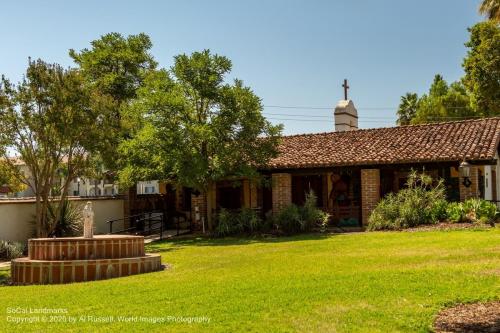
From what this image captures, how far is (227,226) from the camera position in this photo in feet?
65.7

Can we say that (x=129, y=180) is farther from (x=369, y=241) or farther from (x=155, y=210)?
(x=369, y=241)

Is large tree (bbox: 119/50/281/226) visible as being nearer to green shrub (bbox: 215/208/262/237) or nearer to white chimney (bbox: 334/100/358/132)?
green shrub (bbox: 215/208/262/237)

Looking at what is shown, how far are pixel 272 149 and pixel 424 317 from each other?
48.5 feet

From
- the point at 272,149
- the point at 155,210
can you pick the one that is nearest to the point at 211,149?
the point at 272,149

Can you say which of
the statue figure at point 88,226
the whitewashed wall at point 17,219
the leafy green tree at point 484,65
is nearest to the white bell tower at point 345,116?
the leafy green tree at point 484,65

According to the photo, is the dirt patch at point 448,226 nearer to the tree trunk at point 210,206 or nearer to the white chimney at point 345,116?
the tree trunk at point 210,206

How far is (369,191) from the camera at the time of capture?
2122 centimetres

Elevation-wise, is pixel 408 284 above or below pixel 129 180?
below

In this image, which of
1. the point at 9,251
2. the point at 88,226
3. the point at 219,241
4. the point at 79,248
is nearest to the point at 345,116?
the point at 219,241

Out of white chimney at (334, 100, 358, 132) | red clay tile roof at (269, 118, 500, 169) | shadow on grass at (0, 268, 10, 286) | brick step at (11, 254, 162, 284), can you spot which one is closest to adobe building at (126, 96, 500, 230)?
red clay tile roof at (269, 118, 500, 169)

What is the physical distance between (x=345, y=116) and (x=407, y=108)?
86.3ft

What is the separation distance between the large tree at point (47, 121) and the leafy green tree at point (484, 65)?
64.1 ft

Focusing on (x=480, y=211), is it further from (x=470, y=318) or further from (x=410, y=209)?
(x=470, y=318)

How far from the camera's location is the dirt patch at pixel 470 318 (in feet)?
19.6
